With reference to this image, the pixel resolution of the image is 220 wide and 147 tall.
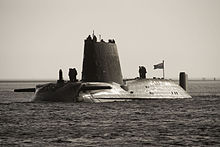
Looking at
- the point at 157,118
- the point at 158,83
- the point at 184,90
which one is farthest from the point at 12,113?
the point at 184,90

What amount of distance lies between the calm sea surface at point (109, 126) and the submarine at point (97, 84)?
2013 millimetres

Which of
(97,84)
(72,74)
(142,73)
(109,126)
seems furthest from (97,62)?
(109,126)

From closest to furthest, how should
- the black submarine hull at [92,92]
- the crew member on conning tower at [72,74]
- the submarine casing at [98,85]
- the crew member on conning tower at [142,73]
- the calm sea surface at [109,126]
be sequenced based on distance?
the calm sea surface at [109,126], the black submarine hull at [92,92], the submarine casing at [98,85], the crew member on conning tower at [72,74], the crew member on conning tower at [142,73]

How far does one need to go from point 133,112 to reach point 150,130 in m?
13.6

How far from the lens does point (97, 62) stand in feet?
201

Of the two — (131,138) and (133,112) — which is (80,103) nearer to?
(133,112)

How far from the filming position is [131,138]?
107 feet

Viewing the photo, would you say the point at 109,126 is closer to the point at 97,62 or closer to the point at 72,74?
the point at 97,62

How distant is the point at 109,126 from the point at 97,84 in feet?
62.9

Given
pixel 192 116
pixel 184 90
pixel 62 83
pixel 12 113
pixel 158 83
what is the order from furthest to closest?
pixel 184 90
pixel 158 83
pixel 62 83
pixel 12 113
pixel 192 116

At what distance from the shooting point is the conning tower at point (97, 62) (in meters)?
61.5

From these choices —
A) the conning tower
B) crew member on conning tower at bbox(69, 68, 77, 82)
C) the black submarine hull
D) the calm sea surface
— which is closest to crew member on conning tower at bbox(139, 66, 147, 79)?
the black submarine hull

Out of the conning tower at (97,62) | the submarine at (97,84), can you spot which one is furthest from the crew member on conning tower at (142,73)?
the conning tower at (97,62)

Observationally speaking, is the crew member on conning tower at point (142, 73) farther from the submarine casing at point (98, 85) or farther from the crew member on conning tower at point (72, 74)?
the crew member on conning tower at point (72, 74)
